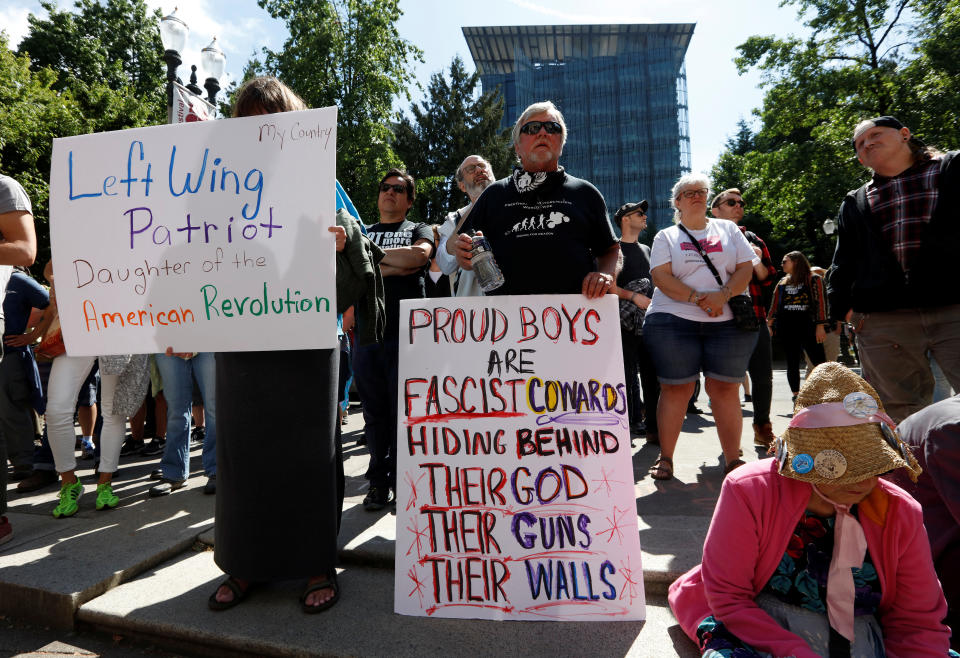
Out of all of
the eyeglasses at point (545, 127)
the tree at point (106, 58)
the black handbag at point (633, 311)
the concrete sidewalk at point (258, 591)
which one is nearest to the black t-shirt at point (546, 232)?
the eyeglasses at point (545, 127)

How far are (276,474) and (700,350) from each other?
96.3 inches

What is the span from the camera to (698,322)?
335 cm

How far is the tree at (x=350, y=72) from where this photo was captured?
16.9 m

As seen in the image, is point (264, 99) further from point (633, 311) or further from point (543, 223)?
point (633, 311)

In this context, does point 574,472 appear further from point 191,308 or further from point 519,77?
point 519,77

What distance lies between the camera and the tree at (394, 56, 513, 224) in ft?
88.4

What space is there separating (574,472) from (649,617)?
58 cm

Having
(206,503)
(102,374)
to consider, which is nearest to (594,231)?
(206,503)

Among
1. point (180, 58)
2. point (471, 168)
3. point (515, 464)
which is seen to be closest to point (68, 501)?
point (515, 464)

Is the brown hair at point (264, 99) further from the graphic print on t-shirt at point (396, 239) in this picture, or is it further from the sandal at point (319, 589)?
the sandal at point (319, 589)

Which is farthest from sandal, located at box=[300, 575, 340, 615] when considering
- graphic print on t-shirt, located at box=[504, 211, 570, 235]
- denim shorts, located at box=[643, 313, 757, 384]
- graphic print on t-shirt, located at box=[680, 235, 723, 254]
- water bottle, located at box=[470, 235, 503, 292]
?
graphic print on t-shirt, located at box=[680, 235, 723, 254]

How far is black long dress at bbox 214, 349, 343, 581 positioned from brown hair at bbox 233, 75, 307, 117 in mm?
964

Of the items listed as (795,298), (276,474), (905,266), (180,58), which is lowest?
(276,474)

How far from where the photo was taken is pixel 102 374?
3562 millimetres
